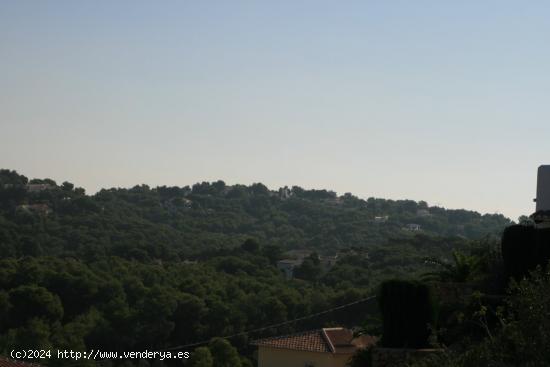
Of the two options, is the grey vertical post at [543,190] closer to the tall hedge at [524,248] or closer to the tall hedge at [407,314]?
the tall hedge at [524,248]

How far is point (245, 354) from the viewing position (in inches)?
1887

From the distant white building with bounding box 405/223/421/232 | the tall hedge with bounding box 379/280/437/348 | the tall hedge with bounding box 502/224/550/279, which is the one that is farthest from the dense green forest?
the tall hedge with bounding box 379/280/437/348

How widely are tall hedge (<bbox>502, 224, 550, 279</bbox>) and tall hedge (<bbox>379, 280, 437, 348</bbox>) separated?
1720 millimetres

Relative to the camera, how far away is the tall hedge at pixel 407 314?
47.9ft

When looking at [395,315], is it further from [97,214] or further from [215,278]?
[97,214]

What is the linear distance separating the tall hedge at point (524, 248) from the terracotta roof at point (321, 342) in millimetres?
10857

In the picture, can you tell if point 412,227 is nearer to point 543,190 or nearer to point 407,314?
point 543,190

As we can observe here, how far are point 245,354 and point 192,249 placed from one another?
57275 millimetres

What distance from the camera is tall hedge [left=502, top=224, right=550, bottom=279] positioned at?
15.5 metres

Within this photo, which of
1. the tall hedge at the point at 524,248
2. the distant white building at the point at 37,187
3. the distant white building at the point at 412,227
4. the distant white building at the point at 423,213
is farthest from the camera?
the distant white building at the point at 423,213

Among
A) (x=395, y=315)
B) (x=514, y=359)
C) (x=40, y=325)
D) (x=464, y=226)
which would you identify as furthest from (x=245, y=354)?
(x=464, y=226)

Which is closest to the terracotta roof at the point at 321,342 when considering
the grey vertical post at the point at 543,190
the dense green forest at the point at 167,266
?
the dense green forest at the point at 167,266

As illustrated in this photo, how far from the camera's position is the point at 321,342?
27.3 m

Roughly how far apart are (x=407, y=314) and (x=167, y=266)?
5953cm
